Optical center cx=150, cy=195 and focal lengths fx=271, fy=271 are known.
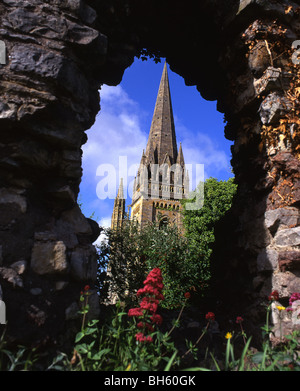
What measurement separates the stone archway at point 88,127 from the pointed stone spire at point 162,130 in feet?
153

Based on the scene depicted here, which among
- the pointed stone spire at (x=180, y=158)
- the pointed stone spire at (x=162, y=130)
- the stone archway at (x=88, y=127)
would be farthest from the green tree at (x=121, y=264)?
the pointed stone spire at (x=180, y=158)

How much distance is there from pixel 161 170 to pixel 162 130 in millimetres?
9290

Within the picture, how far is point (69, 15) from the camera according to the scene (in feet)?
10.2

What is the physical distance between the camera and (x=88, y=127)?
3527mm

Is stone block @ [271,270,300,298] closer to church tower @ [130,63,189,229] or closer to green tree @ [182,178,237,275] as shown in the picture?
green tree @ [182,178,237,275]

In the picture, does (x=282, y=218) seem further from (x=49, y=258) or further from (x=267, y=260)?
(x=49, y=258)

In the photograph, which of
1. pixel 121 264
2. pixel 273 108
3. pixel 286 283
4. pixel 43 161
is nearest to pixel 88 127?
pixel 43 161

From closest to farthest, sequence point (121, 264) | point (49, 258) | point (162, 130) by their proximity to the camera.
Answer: point (49, 258) → point (121, 264) → point (162, 130)

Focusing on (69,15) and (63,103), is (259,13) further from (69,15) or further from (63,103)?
(63,103)

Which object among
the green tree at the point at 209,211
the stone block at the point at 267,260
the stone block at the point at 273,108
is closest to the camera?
the stone block at the point at 267,260

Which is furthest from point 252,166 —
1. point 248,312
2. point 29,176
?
point 29,176

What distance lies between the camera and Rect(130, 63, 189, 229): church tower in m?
49.1

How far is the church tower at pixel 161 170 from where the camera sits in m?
49.1

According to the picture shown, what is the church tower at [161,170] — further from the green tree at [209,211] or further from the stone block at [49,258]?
the stone block at [49,258]
